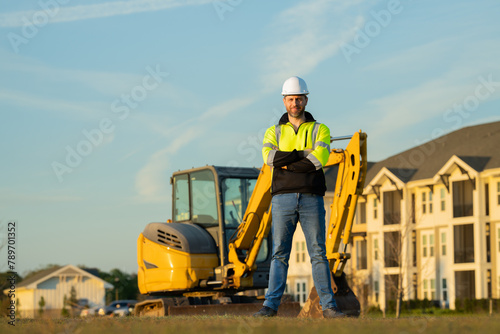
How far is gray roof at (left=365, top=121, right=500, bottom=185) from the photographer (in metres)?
49.0

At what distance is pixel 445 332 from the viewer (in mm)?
6117

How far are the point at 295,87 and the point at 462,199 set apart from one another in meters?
42.6

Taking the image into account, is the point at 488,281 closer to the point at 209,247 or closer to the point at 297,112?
the point at 209,247

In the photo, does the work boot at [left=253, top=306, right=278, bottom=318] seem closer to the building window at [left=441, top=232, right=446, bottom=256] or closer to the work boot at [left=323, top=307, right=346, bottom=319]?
the work boot at [left=323, top=307, right=346, bottom=319]

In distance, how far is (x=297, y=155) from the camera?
360 inches

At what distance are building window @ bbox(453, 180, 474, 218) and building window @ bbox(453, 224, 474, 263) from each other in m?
0.90

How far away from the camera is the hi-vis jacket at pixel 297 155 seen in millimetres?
9109

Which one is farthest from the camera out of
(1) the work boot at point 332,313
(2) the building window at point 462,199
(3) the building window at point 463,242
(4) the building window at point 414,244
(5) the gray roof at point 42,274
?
(5) the gray roof at point 42,274

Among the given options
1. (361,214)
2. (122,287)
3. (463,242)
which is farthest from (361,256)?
(122,287)

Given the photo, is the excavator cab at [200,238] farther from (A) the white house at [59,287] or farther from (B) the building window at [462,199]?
(A) the white house at [59,287]

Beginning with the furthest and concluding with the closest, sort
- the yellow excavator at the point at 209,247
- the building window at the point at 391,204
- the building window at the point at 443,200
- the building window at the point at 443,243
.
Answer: the building window at the point at 391,204
the building window at the point at 443,200
the building window at the point at 443,243
the yellow excavator at the point at 209,247

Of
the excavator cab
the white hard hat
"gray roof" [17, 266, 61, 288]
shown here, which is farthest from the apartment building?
"gray roof" [17, 266, 61, 288]

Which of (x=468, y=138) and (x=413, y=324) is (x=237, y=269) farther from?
(x=468, y=138)

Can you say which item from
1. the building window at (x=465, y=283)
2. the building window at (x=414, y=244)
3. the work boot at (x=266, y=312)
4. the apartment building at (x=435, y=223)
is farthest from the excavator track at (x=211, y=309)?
the building window at (x=414, y=244)
